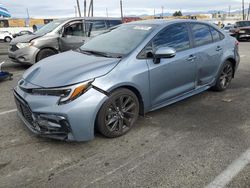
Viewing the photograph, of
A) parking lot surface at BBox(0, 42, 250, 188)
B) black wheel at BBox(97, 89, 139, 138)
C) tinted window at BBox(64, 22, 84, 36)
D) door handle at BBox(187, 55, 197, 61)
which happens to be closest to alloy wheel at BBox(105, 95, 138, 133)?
black wheel at BBox(97, 89, 139, 138)

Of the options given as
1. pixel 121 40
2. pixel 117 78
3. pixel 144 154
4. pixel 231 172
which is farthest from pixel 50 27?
pixel 231 172

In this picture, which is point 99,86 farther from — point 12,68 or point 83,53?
point 12,68

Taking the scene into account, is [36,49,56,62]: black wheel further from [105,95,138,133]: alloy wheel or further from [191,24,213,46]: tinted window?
[105,95,138,133]: alloy wheel

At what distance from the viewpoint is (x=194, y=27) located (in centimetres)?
485

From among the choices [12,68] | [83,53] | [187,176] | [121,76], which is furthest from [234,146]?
[12,68]

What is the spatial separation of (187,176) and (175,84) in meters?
1.81

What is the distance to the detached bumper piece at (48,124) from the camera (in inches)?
124

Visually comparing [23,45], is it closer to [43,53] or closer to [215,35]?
[43,53]

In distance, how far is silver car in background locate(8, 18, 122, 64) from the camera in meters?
8.19

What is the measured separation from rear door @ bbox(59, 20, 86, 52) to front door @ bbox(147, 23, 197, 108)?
4.66 metres

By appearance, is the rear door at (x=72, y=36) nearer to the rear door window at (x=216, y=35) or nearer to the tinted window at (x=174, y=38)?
the rear door window at (x=216, y=35)

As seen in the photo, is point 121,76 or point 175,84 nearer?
point 121,76

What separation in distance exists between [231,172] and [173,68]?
1.84 metres

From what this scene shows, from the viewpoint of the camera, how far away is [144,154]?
3.30 m
